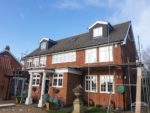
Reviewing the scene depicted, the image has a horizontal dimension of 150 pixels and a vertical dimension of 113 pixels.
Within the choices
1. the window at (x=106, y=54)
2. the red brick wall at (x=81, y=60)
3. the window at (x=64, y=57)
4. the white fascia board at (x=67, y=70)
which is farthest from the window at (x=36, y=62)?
the window at (x=106, y=54)

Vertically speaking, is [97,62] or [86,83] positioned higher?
[97,62]

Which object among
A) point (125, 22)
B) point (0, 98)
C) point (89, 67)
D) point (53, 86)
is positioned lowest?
point (0, 98)

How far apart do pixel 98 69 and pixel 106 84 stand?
183cm

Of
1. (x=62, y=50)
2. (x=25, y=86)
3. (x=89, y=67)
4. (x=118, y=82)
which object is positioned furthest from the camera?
(x=25, y=86)

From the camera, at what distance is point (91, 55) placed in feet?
65.1

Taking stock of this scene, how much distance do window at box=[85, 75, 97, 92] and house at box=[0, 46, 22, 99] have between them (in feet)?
38.6

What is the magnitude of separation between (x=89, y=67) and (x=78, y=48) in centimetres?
360

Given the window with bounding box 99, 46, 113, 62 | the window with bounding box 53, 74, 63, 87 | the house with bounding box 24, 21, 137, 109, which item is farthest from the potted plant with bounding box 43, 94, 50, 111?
the window with bounding box 99, 46, 113, 62

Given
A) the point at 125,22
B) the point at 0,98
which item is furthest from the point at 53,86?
the point at 125,22

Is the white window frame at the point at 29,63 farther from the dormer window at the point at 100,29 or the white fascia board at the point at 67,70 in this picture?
the dormer window at the point at 100,29

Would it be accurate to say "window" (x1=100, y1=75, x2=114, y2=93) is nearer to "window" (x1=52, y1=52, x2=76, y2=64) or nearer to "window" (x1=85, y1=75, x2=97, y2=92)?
"window" (x1=85, y1=75, x2=97, y2=92)

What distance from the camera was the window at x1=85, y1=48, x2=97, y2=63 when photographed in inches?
765

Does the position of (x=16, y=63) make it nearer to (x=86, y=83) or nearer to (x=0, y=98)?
(x=0, y=98)

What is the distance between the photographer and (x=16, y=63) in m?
28.9
